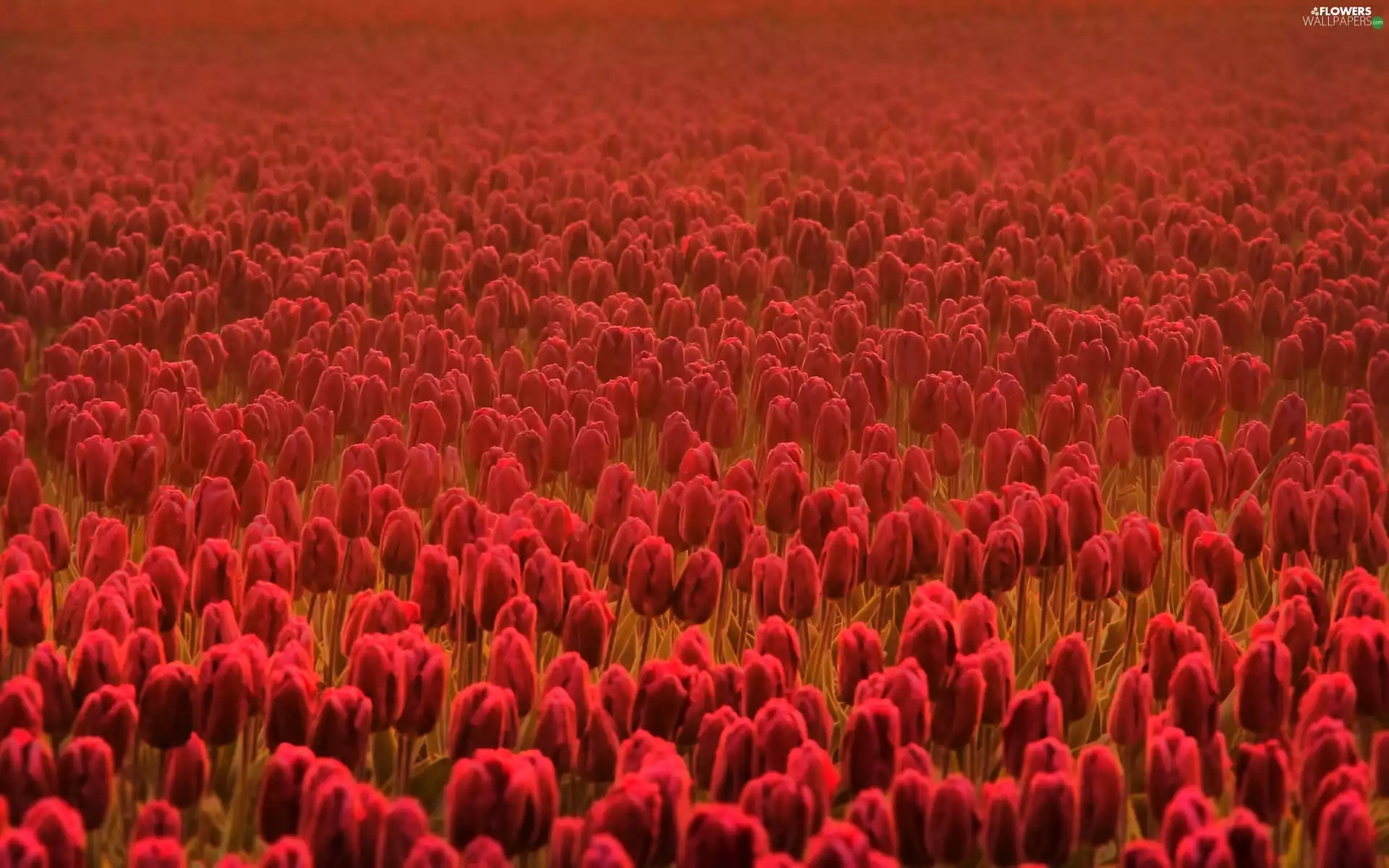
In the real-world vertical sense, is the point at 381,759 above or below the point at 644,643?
below

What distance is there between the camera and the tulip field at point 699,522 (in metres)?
2.55

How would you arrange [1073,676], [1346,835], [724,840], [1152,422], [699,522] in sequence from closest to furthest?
[724,840], [1346,835], [1073,676], [699,522], [1152,422]

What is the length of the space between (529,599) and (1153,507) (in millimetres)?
2454

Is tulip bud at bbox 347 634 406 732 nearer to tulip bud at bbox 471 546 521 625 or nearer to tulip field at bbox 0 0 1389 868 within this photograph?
tulip field at bbox 0 0 1389 868

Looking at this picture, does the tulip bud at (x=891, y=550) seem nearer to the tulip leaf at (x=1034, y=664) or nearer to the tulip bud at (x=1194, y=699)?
the tulip leaf at (x=1034, y=664)

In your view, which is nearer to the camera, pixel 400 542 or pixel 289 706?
pixel 289 706

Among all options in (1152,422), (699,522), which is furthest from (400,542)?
(1152,422)

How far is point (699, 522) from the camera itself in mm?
3820

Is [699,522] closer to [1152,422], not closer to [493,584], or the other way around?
[493,584]

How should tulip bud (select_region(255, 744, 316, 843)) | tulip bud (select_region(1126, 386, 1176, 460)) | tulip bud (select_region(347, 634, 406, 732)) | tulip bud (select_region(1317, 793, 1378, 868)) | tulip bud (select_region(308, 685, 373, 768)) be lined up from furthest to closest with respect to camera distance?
tulip bud (select_region(1126, 386, 1176, 460)) → tulip bud (select_region(347, 634, 406, 732)) → tulip bud (select_region(308, 685, 373, 768)) → tulip bud (select_region(255, 744, 316, 843)) → tulip bud (select_region(1317, 793, 1378, 868))

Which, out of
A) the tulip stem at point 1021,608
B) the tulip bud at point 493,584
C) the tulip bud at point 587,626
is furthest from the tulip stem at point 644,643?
the tulip stem at point 1021,608

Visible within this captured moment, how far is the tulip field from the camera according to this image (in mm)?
2553

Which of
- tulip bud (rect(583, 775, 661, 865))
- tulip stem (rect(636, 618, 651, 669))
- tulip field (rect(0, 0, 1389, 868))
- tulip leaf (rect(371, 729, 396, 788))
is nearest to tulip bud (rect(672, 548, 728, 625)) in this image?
tulip field (rect(0, 0, 1389, 868))

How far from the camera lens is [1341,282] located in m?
7.04
